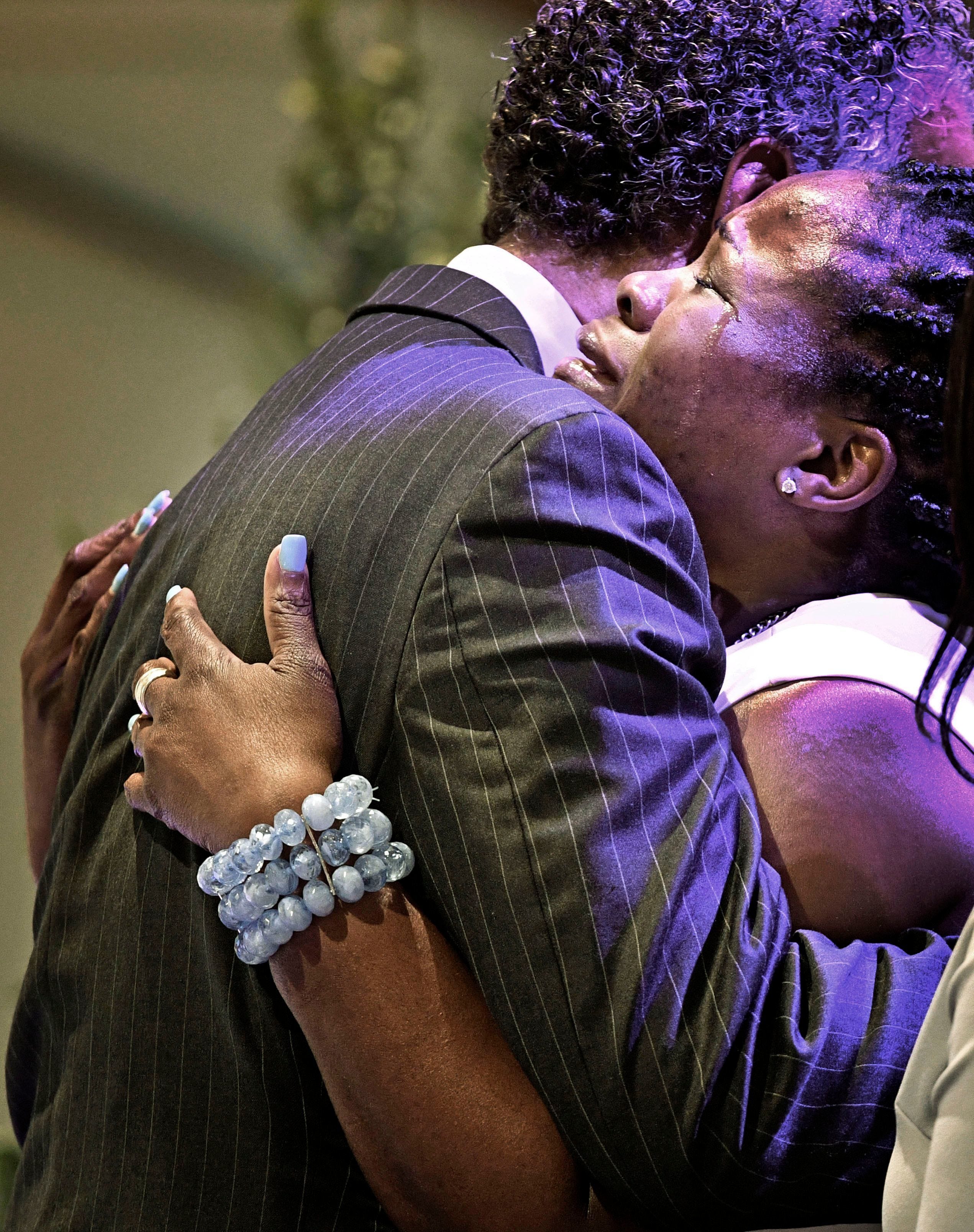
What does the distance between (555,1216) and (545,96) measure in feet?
4.75

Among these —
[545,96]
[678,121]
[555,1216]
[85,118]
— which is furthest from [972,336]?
[85,118]

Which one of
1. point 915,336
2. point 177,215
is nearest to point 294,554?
point 915,336

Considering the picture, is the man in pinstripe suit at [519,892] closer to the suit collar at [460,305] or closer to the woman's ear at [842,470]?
the suit collar at [460,305]

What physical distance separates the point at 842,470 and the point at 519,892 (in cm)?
68

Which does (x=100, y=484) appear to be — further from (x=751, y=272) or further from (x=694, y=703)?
(x=694, y=703)

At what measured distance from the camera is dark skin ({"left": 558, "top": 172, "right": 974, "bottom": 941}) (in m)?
1.14

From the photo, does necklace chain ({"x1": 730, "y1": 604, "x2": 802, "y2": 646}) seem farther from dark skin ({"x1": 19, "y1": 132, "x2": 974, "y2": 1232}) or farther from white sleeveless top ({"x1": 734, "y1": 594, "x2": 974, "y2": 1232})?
dark skin ({"x1": 19, "y1": 132, "x2": 974, "y2": 1232})

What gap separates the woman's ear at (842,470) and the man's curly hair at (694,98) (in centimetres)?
50

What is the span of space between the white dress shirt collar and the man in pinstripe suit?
1.21ft

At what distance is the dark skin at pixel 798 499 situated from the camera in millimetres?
1141

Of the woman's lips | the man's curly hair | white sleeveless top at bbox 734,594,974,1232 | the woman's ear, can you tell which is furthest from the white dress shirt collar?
white sleeveless top at bbox 734,594,974,1232

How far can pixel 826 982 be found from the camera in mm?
956

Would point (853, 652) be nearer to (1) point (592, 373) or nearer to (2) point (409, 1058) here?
(1) point (592, 373)

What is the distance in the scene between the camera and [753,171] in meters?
1.66
